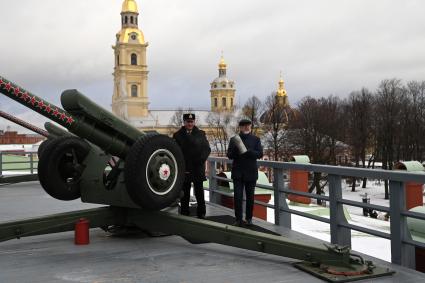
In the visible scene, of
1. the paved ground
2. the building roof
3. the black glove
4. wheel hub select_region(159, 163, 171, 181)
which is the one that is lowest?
the paved ground

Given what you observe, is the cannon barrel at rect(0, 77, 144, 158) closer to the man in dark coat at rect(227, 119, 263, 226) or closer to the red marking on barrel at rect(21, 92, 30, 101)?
the red marking on barrel at rect(21, 92, 30, 101)

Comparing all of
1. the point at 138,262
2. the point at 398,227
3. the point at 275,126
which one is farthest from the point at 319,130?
the point at 138,262

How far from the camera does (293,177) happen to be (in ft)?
53.2

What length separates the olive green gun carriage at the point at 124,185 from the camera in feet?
15.3

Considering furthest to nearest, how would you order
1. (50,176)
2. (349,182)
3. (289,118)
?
(289,118) < (349,182) < (50,176)

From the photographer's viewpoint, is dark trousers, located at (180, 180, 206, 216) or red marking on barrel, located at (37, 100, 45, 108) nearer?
red marking on barrel, located at (37, 100, 45, 108)

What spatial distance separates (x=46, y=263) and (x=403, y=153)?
52.4 meters

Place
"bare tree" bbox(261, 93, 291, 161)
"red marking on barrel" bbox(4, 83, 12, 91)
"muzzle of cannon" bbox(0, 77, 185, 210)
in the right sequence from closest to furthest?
"red marking on barrel" bbox(4, 83, 12, 91)
"muzzle of cannon" bbox(0, 77, 185, 210)
"bare tree" bbox(261, 93, 291, 161)

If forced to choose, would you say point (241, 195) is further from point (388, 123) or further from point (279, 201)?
point (388, 123)

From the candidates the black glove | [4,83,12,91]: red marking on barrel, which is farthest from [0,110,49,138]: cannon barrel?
[4,83,12,91]: red marking on barrel

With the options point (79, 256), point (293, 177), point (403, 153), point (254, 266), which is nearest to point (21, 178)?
point (293, 177)

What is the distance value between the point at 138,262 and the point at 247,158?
2.09 m

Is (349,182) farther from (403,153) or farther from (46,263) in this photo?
(46,263)

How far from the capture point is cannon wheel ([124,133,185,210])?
514 centimetres
